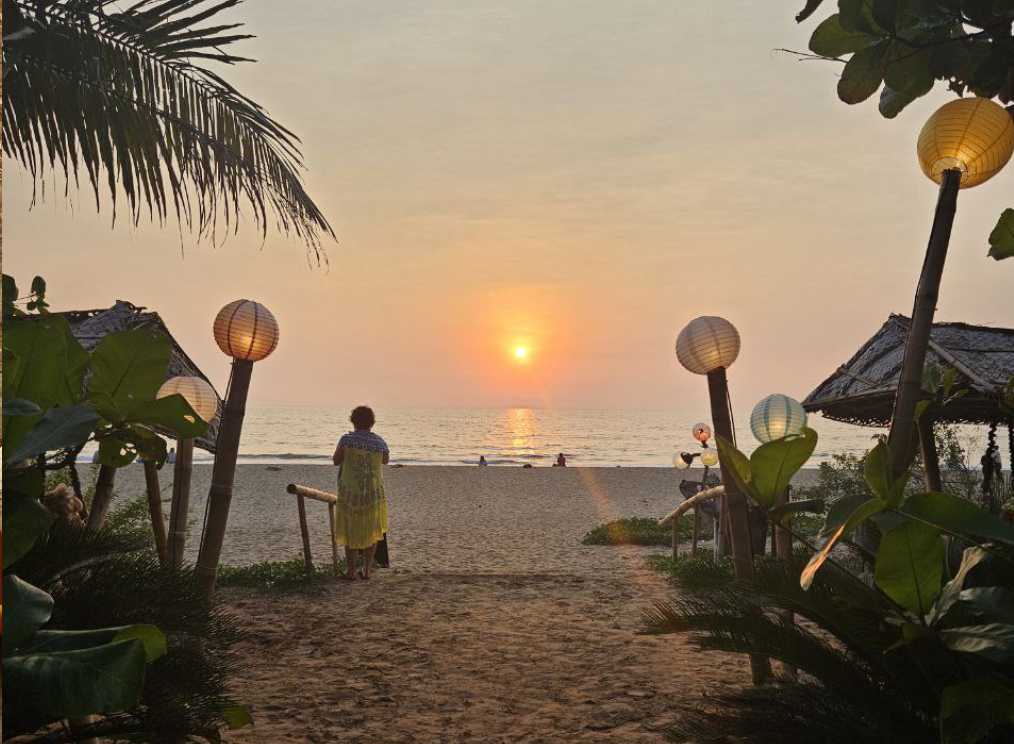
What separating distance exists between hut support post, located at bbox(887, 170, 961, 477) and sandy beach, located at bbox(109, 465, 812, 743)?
1.99 m

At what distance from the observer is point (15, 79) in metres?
4.48

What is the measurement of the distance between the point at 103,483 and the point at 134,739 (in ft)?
9.95

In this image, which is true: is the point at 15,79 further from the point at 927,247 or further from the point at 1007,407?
the point at 1007,407

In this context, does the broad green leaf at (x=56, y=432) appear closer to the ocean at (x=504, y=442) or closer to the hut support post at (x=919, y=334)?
the hut support post at (x=919, y=334)

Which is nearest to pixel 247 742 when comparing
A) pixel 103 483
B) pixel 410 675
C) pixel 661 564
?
pixel 410 675

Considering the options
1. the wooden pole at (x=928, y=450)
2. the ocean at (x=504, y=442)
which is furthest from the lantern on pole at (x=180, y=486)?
the ocean at (x=504, y=442)

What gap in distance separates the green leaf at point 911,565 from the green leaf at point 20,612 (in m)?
1.42

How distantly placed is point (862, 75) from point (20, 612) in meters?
2.66

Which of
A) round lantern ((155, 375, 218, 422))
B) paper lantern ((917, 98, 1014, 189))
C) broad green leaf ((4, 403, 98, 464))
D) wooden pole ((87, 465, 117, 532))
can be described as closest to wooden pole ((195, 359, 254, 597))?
wooden pole ((87, 465, 117, 532))

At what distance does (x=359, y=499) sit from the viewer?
26.2 feet

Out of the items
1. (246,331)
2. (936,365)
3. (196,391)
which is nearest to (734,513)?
(246,331)

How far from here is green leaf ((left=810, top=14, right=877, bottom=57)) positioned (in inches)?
97.7

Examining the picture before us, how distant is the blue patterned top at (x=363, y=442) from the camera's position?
26.1ft

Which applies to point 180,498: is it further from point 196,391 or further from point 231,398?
point 231,398
